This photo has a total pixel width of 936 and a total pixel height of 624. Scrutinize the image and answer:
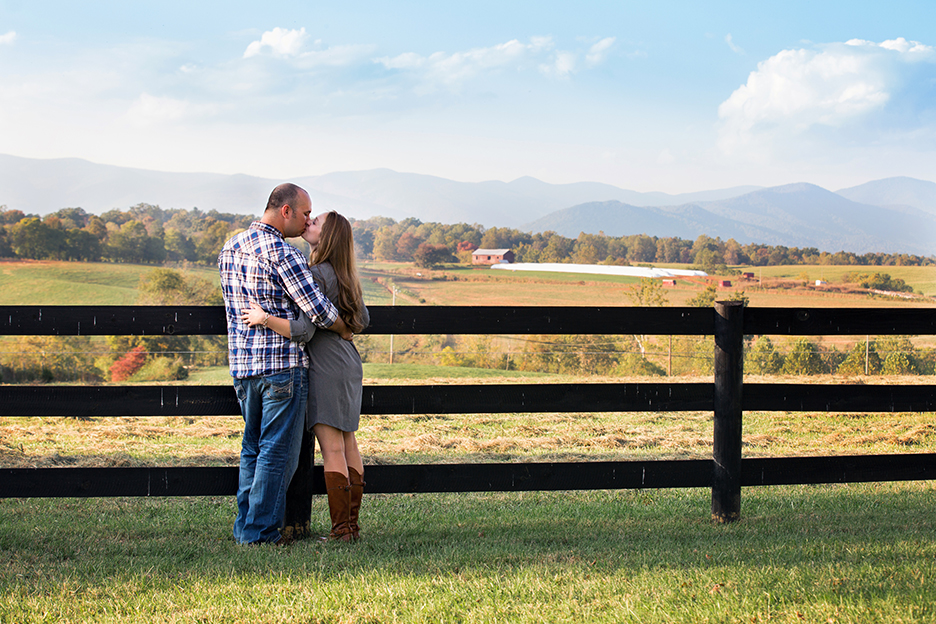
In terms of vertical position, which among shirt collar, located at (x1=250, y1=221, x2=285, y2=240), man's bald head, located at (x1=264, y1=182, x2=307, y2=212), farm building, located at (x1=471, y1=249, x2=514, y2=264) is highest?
farm building, located at (x1=471, y1=249, x2=514, y2=264)

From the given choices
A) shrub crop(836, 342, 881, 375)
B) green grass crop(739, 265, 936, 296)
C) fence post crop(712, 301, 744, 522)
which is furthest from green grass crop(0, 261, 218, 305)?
fence post crop(712, 301, 744, 522)

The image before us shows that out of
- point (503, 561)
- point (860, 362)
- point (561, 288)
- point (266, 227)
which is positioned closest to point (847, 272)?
point (561, 288)

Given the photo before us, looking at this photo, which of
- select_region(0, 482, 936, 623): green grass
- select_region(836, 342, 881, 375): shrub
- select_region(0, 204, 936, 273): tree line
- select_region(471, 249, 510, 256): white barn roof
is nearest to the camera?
select_region(0, 482, 936, 623): green grass

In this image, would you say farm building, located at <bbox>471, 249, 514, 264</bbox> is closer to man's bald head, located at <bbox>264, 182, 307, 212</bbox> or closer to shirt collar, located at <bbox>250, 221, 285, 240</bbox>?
man's bald head, located at <bbox>264, 182, 307, 212</bbox>

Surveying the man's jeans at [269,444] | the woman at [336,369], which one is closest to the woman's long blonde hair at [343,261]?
the woman at [336,369]

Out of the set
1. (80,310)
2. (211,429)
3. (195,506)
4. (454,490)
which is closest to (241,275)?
(80,310)

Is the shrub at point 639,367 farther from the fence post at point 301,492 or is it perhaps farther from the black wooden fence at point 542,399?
the fence post at point 301,492

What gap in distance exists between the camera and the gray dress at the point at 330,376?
149 inches

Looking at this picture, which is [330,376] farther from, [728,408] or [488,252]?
[488,252]

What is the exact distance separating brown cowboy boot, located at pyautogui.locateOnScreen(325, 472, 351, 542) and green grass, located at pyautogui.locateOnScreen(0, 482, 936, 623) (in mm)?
115

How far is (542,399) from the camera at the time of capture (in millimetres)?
4242

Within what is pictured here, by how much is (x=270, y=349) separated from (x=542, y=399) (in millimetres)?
1612

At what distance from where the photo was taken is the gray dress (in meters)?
3.78

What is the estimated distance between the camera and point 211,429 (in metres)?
13.1
